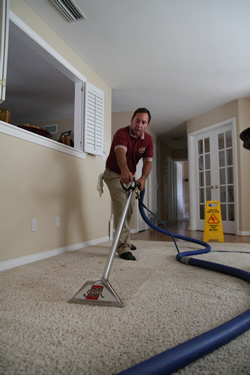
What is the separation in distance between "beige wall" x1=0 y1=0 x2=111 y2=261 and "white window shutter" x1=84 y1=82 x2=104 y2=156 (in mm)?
146

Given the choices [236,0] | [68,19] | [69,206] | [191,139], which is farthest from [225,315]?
[191,139]

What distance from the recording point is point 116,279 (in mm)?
1405

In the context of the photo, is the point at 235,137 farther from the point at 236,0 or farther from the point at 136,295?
the point at 136,295

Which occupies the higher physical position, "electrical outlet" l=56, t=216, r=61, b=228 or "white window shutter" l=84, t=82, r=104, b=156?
"white window shutter" l=84, t=82, r=104, b=156

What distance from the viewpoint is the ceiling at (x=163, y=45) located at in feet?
7.35

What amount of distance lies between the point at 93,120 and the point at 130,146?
112cm

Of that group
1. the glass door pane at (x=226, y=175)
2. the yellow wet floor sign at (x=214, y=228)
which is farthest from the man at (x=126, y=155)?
the glass door pane at (x=226, y=175)

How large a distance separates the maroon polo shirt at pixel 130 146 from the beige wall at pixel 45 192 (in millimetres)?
552

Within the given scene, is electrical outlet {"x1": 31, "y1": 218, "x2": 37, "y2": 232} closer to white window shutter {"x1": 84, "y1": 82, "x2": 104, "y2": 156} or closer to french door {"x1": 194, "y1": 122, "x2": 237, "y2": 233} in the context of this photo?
white window shutter {"x1": 84, "y1": 82, "x2": 104, "y2": 156}

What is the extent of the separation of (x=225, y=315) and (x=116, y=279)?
0.64 m

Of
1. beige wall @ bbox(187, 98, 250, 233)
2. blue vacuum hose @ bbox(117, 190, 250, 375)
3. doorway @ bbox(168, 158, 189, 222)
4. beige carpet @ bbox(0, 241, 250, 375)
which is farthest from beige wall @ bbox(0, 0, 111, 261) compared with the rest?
doorway @ bbox(168, 158, 189, 222)

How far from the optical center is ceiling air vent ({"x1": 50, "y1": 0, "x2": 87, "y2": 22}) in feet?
6.98

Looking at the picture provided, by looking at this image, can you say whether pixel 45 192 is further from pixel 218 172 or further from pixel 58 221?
pixel 218 172

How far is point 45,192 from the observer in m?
2.22
